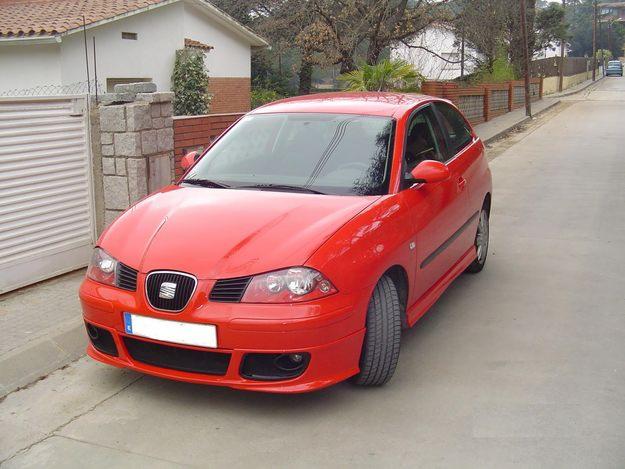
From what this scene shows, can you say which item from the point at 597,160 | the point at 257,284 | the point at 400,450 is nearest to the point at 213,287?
the point at 257,284

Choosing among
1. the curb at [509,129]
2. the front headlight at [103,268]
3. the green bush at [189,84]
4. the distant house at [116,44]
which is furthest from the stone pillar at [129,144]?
the green bush at [189,84]

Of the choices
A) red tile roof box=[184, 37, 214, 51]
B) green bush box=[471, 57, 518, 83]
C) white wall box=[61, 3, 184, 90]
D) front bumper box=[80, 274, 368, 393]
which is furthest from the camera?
green bush box=[471, 57, 518, 83]

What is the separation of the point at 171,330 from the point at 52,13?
1704cm

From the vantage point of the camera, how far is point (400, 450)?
3.44 meters

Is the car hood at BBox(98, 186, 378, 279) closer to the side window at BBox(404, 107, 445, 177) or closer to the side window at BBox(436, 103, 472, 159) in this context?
the side window at BBox(404, 107, 445, 177)

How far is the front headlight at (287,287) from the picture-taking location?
3.55 m

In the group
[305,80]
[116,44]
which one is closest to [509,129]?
[116,44]

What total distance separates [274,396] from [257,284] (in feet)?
2.56

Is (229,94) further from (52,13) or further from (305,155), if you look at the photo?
(305,155)

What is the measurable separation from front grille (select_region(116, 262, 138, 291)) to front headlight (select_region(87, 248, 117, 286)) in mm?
42

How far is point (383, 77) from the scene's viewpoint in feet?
52.7

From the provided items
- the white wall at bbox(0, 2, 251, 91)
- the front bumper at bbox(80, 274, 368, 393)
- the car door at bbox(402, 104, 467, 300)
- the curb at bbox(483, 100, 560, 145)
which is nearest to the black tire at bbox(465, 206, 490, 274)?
the car door at bbox(402, 104, 467, 300)

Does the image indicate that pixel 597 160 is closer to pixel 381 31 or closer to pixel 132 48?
pixel 381 31

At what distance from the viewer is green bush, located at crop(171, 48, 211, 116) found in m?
20.4
